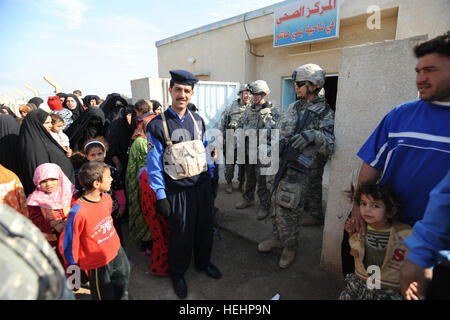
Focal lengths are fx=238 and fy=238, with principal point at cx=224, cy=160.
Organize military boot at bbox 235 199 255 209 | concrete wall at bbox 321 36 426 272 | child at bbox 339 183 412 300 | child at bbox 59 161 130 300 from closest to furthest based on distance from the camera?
child at bbox 339 183 412 300, child at bbox 59 161 130 300, concrete wall at bbox 321 36 426 272, military boot at bbox 235 199 255 209

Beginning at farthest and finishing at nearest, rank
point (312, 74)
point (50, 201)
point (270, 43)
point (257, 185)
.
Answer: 1. point (270, 43)
2. point (257, 185)
3. point (312, 74)
4. point (50, 201)

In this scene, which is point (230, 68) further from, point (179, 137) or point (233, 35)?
point (179, 137)

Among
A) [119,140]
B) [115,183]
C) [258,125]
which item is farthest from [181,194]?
[258,125]

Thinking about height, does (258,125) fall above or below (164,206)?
above

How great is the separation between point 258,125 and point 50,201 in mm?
2783

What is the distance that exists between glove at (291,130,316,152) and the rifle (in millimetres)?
139

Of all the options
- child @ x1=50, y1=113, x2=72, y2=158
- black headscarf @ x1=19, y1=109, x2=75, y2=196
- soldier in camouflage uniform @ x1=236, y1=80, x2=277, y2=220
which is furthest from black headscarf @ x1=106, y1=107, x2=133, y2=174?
soldier in camouflage uniform @ x1=236, y1=80, x2=277, y2=220

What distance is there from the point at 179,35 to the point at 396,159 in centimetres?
1028

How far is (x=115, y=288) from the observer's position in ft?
6.14

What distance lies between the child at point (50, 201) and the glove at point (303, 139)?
2.02m

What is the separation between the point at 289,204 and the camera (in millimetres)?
2395

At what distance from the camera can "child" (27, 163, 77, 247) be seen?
189 cm

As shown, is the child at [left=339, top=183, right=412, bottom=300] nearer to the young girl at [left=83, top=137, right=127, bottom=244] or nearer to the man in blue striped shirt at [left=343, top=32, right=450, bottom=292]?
the man in blue striped shirt at [left=343, top=32, right=450, bottom=292]

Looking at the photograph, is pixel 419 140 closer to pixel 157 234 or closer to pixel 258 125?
pixel 157 234
